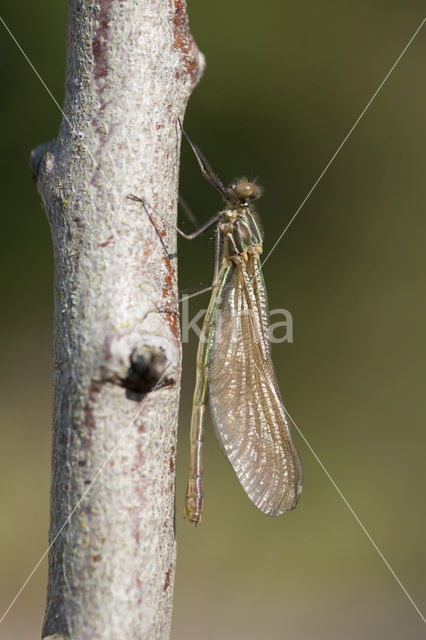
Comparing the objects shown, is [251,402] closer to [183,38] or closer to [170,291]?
[170,291]

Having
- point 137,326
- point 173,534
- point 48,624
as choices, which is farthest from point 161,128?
point 48,624

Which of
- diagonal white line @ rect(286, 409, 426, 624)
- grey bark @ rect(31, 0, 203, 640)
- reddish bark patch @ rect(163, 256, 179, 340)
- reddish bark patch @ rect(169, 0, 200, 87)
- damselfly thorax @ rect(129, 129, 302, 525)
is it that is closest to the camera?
grey bark @ rect(31, 0, 203, 640)

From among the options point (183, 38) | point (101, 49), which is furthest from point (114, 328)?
point (183, 38)

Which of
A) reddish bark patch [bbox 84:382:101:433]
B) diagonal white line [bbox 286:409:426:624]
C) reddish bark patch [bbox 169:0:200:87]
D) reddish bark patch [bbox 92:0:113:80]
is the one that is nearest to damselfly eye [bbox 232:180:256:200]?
reddish bark patch [bbox 169:0:200:87]

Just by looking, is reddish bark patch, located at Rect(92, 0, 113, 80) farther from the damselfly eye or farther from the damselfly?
the damselfly eye

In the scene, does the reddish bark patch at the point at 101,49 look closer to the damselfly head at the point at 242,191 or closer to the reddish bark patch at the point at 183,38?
the reddish bark patch at the point at 183,38

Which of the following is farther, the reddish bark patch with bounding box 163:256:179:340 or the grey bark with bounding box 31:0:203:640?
the reddish bark patch with bounding box 163:256:179:340

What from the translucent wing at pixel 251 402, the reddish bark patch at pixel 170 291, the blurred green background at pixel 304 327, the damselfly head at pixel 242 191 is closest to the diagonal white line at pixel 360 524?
the blurred green background at pixel 304 327
